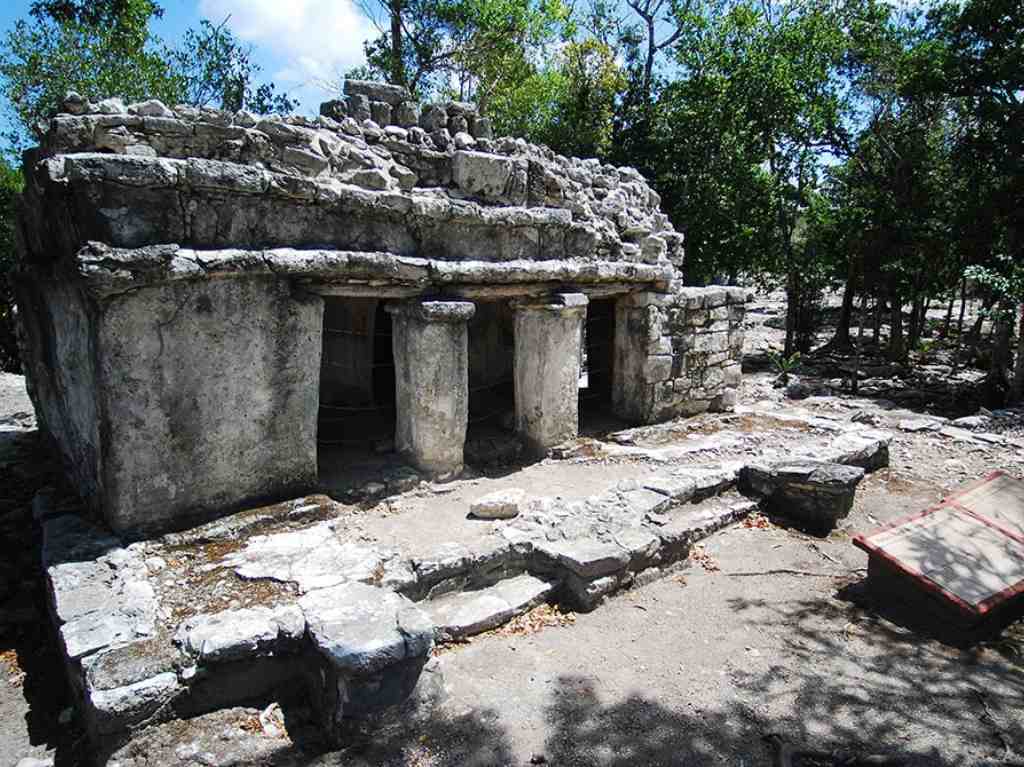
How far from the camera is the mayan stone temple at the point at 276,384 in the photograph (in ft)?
11.8

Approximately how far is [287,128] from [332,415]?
10.7 ft

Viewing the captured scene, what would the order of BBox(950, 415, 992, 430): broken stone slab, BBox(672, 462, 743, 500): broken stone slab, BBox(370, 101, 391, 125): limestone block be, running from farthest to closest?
BBox(950, 415, 992, 430): broken stone slab, BBox(672, 462, 743, 500): broken stone slab, BBox(370, 101, 391, 125): limestone block

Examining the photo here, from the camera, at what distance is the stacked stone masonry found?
4336mm

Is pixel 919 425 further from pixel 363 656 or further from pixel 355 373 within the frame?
pixel 363 656

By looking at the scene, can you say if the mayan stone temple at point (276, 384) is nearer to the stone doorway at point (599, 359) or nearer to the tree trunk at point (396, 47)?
the stone doorway at point (599, 359)

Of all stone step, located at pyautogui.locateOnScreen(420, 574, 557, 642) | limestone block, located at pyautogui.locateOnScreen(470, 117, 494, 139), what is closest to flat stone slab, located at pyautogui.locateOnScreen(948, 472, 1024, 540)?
stone step, located at pyautogui.locateOnScreen(420, 574, 557, 642)

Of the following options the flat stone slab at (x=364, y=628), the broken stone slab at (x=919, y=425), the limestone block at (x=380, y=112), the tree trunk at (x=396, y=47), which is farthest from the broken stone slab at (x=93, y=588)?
the tree trunk at (x=396, y=47)

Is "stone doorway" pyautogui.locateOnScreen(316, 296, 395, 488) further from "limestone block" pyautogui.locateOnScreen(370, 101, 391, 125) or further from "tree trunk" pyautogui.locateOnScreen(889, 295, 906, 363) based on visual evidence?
"tree trunk" pyautogui.locateOnScreen(889, 295, 906, 363)

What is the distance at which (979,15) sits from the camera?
10.5 meters

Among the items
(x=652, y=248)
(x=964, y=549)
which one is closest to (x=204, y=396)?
(x=652, y=248)

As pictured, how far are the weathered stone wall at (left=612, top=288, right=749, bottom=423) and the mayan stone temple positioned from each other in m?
0.95

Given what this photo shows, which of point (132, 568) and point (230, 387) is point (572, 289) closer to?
point (230, 387)

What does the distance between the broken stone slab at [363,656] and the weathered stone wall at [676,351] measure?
185 inches

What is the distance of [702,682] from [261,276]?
4.02 m
